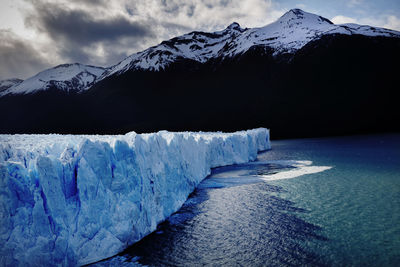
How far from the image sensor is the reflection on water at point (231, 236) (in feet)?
21.2

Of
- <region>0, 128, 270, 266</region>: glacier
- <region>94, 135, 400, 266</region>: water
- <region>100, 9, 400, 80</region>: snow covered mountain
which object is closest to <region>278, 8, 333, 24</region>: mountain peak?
<region>100, 9, 400, 80</region>: snow covered mountain

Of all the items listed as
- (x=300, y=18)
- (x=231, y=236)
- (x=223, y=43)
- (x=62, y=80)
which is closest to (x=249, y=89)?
(x=300, y=18)

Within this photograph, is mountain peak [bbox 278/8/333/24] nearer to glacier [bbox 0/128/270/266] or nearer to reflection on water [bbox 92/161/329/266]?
reflection on water [bbox 92/161/329/266]

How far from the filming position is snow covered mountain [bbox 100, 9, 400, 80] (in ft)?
300

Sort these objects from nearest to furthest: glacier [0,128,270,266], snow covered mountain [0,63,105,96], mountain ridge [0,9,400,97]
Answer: glacier [0,128,270,266] < mountain ridge [0,9,400,97] < snow covered mountain [0,63,105,96]

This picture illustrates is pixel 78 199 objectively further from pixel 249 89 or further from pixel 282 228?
pixel 249 89

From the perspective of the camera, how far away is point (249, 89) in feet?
299

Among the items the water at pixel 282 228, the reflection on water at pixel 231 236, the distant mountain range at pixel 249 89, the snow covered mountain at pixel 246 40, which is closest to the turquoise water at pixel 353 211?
the water at pixel 282 228

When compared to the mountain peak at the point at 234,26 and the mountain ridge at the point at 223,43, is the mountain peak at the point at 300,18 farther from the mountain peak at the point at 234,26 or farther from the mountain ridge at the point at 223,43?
the mountain peak at the point at 234,26

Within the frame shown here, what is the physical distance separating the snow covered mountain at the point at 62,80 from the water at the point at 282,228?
149658 mm

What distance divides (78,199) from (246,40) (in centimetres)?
12130

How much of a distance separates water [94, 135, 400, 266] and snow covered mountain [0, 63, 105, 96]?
150m

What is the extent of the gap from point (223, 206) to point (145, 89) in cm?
10885

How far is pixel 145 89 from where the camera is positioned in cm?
11375
